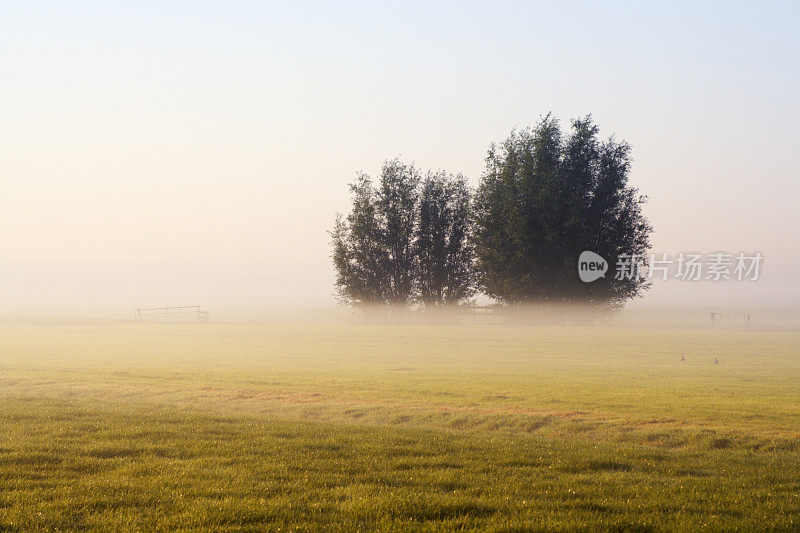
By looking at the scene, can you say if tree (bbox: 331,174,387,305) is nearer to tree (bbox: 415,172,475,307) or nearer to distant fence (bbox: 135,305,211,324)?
tree (bbox: 415,172,475,307)

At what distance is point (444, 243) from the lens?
8181 cm

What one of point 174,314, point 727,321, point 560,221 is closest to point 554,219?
point 560,221

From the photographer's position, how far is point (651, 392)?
2642 cm

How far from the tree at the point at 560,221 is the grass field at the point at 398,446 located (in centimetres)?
2961

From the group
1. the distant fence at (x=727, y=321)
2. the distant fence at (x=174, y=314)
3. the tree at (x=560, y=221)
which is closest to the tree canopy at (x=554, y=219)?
the tree at (x=560, y=221)

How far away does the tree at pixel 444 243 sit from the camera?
81625 mm

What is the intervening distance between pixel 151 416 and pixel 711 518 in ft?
49.5

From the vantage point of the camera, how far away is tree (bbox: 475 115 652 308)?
67250mm

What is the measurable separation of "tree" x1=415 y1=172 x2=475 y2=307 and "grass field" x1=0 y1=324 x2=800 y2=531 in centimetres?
4322

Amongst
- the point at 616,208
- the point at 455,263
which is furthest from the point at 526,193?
the point at 455,263
